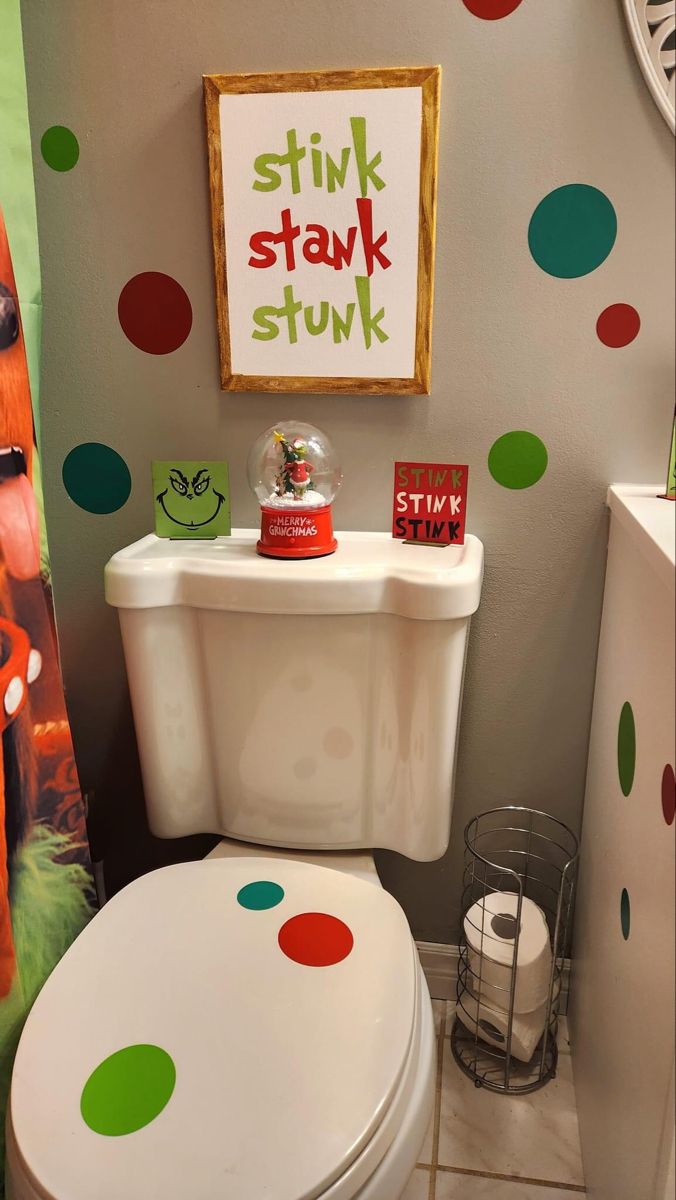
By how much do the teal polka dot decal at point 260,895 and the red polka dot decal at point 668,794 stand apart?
1.37ft

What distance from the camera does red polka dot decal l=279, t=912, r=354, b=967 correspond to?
82cm

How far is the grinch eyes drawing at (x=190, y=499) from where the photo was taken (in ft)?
3.50

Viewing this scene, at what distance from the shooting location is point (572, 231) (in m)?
0.93

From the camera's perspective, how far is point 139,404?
109 centimetres

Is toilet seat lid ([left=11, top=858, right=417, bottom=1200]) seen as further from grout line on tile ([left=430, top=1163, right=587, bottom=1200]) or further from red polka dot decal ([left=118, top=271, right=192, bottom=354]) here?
red polka dot decal ([left=118, top=271, right=192, bottom=354])

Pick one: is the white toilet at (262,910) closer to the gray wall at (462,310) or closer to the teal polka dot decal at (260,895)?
the teal polka dot decal at (260,895)

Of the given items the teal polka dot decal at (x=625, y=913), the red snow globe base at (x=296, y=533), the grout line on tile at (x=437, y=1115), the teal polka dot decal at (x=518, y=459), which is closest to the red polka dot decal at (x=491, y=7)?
the teal polka dot decal at (x=518, y=459)

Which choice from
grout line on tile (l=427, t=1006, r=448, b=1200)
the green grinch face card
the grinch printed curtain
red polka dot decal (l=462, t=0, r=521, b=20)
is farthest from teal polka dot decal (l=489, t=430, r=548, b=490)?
grout line on tile (l=427, t=1006, r=448, b=1200)

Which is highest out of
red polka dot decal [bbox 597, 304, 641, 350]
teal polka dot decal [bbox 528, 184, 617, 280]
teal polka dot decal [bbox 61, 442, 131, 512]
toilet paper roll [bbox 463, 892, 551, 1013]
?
teal polka dot decal [bbox 528, 184, 617, 280]

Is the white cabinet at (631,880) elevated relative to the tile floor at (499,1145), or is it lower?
elevated

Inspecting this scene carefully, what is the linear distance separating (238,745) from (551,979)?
542 millimetres

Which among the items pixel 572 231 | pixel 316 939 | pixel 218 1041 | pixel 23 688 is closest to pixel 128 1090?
pixel 218 1041

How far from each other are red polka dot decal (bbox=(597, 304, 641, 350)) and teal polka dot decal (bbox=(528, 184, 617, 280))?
0.18 ft

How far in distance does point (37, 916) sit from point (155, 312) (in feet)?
2.47
